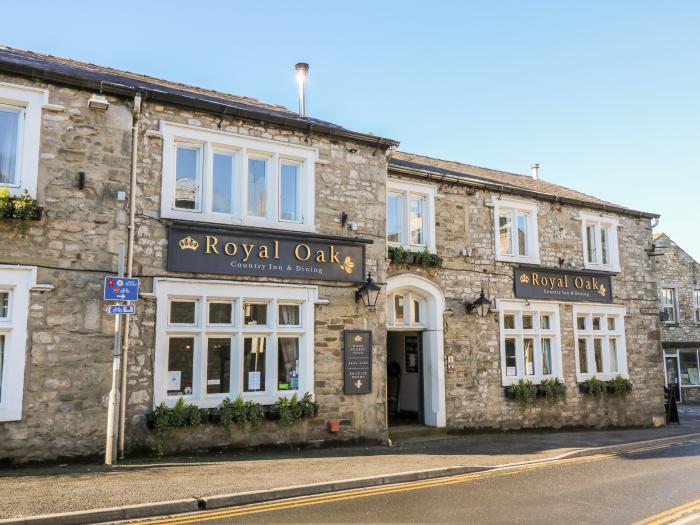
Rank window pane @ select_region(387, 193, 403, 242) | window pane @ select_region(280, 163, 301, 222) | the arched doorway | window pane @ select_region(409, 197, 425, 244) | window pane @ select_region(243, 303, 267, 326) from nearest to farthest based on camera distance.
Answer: window pane @ select_region(243, 303, 267, 326)
window pane @ select_region(280, 163, 301, 222)
the arched doorway
window pane @ select_region(387, 193, 403, 242)
window pane @ select_region(409, 197, 425, 244)

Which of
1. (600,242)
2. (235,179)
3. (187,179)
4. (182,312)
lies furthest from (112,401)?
(600,242)

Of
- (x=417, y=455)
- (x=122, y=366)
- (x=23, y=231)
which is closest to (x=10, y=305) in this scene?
(x=23, y=231)

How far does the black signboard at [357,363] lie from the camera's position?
38.6ft

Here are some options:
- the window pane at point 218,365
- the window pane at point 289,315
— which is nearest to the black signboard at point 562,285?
the window pane at point 289,315

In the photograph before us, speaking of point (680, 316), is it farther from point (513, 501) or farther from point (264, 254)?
point (513, 501)

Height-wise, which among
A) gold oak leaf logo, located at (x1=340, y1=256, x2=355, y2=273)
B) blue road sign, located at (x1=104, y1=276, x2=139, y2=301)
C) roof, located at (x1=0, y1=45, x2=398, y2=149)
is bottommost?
blue road sign, located at (x1=104, y1=276, x2=139, y2=301)

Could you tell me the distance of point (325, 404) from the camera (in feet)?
37.8

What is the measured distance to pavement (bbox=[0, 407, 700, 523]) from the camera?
22.1 ft

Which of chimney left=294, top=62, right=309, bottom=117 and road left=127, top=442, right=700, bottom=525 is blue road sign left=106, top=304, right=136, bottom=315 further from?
chimney left=294, top=62, right=309, bottom=117

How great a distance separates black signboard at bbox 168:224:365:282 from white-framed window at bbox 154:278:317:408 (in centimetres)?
30

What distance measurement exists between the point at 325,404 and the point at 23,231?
6092mm

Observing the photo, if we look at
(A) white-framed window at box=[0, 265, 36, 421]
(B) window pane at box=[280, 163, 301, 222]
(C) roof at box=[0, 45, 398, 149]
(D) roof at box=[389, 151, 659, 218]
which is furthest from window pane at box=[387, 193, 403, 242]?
(A) white-framed window at box=[0, 265, 36, 421]

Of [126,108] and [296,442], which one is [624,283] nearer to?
[296,442]

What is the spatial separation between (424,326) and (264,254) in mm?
4990
